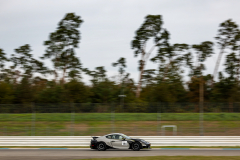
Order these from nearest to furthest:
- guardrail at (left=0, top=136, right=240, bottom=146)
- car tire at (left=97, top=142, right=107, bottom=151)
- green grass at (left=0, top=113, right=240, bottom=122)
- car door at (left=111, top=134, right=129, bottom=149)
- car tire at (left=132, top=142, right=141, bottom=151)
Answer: car tire at (left=132, top=142, right=141, bottom=151) → car door at (left=111, top=134, right=129, bottom=149) → car tire at (left=97, top=142, right=107, bottom=151) → guardrail at (left=0, top=136, right=240, bottom=146) → green grass at (left=0, top=113, right=240, bottom=122)

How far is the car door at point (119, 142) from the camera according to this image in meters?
16.9

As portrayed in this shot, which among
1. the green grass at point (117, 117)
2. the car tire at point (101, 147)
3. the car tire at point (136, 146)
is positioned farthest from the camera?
the green grass at point (117, 117)

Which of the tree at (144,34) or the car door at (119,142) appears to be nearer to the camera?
the car door at (119,142)

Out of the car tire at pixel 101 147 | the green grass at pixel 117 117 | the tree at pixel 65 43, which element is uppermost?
the tree at pixel 65 43

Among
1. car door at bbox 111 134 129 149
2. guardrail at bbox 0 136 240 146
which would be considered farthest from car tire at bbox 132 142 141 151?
guardrail at bbox 0 136 240 146

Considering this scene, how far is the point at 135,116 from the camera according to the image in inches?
1067

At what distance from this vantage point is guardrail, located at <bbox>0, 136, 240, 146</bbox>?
775 inches

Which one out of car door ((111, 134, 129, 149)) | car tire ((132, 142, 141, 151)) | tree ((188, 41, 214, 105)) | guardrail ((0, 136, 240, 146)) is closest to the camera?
car tire ((132, 142, 141, 151))

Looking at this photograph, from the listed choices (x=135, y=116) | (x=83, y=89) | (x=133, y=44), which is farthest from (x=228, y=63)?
(x=135, y=116)

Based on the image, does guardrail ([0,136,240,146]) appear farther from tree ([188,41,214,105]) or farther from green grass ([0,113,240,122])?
tree ([188,41,214,105])

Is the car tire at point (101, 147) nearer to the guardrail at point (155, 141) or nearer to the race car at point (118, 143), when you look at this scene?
the race car at point (118, 143)

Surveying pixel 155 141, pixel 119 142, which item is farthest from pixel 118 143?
pixel 155 141

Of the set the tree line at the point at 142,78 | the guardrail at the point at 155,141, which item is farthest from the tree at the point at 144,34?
the guardrail at the point at 155,141

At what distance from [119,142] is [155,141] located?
3.87 m
